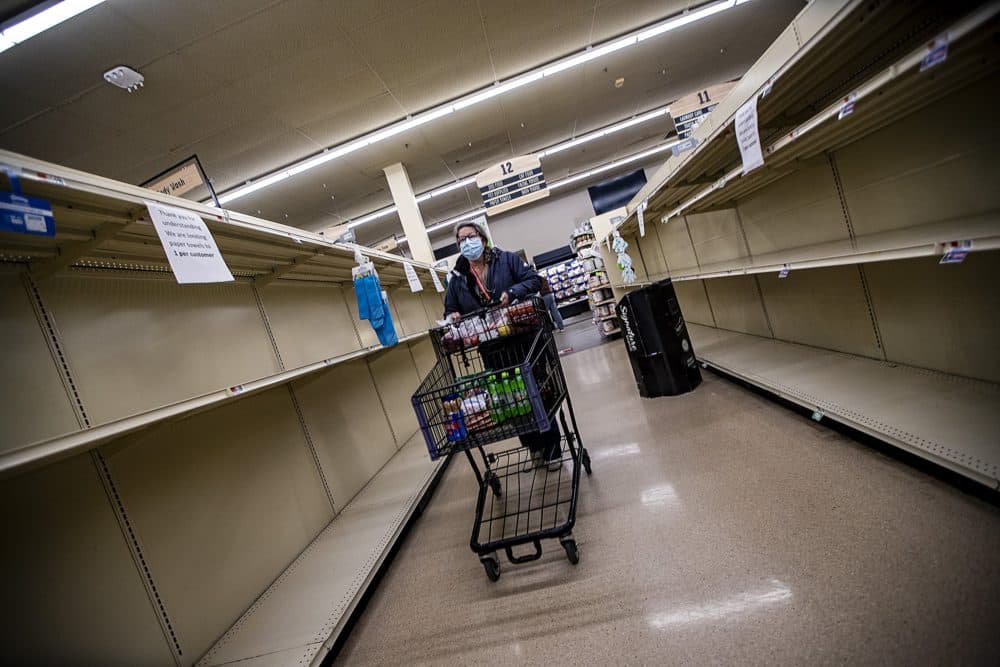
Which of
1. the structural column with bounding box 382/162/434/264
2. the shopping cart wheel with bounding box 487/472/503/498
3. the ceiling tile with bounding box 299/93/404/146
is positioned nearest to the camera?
the shopping cart wheel with bounding box 487/472/503/498

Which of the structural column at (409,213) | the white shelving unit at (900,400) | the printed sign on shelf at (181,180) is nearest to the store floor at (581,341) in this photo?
the structural column at (409,213)

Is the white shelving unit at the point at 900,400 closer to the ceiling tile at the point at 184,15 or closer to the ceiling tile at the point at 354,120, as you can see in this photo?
the ceiling tile at the point at 184,15

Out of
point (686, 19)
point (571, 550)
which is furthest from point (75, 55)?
point (686, 19)

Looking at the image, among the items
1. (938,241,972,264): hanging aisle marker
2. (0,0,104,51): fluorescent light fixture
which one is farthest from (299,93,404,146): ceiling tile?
(938,241,972,264): hanging aisle marker

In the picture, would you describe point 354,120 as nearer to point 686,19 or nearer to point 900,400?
point 686,19

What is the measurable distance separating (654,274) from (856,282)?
4703mm

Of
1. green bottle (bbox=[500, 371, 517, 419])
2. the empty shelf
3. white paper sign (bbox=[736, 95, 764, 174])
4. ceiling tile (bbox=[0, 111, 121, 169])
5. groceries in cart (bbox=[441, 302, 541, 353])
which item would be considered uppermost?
ceiling tile (bbox=[0, 111, 121, 169])

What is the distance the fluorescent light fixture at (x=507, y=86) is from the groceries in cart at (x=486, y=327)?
4.95 metres

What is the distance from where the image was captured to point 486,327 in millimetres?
2455

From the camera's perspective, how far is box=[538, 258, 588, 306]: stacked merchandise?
575 inches

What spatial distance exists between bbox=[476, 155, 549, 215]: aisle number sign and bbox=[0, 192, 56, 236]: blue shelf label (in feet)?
23.6

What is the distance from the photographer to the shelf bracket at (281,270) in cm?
287

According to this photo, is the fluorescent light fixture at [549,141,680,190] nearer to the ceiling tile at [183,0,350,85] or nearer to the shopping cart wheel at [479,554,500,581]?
the ceiling tile at [183,0,350,85]

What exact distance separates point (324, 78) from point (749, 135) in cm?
455
